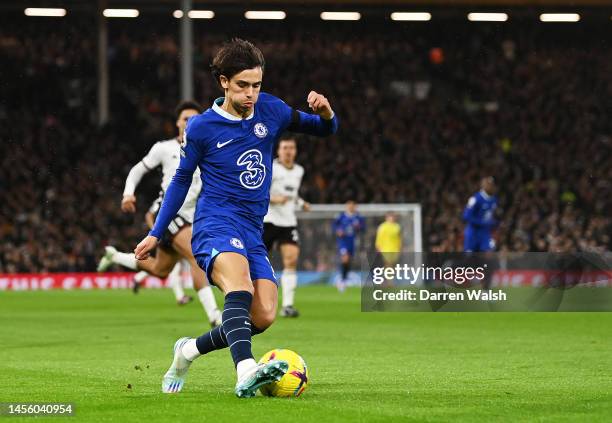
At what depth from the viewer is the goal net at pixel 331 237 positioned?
29.3m

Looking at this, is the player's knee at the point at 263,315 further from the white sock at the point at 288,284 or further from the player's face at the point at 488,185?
the player's face at the point at 488,185

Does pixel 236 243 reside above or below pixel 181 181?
below

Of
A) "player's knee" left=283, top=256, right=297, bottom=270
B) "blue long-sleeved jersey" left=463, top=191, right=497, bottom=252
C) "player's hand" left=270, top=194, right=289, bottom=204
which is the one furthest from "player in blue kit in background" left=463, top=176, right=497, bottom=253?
"player's hand" left=270, top=194, right=289, bottom=204

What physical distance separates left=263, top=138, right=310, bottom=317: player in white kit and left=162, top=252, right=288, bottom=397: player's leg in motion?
8.48 metres

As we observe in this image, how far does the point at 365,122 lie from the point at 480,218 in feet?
45.9

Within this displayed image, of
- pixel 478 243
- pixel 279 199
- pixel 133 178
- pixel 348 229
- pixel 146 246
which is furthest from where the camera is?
pixel 348 229

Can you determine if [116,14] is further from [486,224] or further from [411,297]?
[411,297]

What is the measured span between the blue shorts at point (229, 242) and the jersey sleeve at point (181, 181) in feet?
0.66

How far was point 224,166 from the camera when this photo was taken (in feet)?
23.7

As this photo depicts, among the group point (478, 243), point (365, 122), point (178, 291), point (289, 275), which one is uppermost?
point (365, 122)

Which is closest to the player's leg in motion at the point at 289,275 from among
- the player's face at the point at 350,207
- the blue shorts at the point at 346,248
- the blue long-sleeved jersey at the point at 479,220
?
the blue long-sleeved jersey at the point at 479,220

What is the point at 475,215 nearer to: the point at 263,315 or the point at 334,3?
the point at 334,3

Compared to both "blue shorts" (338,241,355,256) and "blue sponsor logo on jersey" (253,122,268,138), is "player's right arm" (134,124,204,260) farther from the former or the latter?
"blue shorts" (338,241,355,256)

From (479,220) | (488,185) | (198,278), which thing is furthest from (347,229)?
(198,278)
